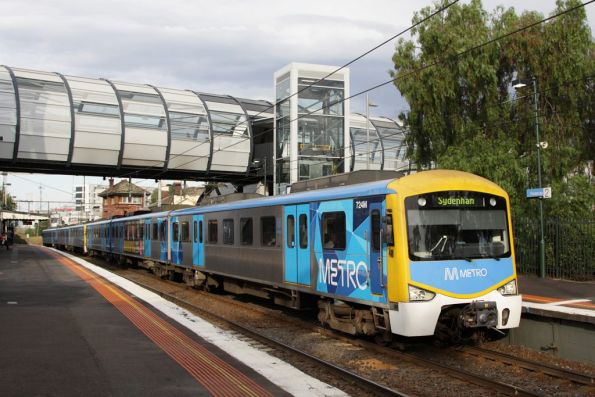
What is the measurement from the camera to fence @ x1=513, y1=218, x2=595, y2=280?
56.1ft

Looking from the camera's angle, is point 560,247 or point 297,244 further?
point 560,247

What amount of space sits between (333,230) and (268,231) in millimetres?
2800

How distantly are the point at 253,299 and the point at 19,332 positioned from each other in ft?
23.2

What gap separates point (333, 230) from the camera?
10.2m

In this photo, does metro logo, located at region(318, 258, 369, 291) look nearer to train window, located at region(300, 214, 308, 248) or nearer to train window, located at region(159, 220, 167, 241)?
train window, located at region(300, 214, 308, 248)

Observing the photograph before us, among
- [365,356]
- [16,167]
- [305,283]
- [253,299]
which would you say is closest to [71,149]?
[16,167]

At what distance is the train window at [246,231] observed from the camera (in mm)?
13797

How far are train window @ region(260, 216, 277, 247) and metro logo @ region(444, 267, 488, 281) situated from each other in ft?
15.1

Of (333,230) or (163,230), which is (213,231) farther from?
(333,230)

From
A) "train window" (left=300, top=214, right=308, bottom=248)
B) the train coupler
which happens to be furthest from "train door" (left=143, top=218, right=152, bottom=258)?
the train coupler

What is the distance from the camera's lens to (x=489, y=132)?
2008 centimetres

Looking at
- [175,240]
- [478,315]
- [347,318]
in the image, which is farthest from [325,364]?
[175,240]

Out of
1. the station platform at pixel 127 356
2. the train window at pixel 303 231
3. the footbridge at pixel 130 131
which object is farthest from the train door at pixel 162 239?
the train window at pixel 303 231

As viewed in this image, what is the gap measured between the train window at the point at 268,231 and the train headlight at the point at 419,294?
15.0 feet
